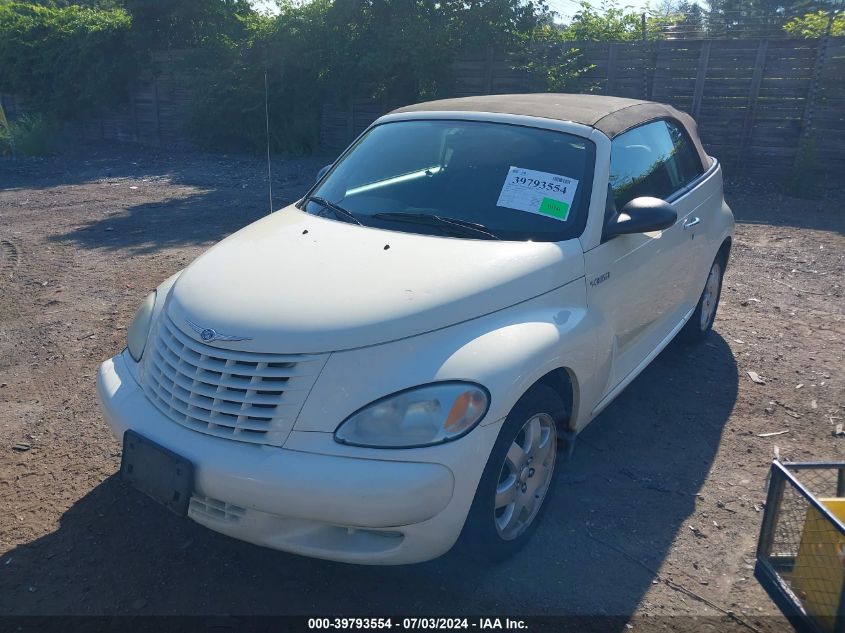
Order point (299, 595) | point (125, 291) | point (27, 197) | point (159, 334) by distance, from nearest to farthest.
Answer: point (299, 595), point (159, 334), point (125, 291), point (27, 197)

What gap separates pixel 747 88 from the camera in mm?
11406

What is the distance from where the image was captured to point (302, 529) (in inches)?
104

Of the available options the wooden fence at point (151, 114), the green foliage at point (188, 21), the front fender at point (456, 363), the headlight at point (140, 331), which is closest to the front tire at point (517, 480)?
the front fender at point (456, 363)

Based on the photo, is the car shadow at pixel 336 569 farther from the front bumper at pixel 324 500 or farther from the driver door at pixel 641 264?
the driver door at pixel 641 264

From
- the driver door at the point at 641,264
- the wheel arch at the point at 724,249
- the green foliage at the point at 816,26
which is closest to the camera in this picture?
the driver door at the point at 641,264

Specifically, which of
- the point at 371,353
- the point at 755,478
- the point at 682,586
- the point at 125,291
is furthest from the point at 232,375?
the point at 125,291

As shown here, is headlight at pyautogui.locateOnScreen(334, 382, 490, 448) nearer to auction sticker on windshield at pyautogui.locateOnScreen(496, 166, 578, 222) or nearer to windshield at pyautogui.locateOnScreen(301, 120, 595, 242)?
windshield at pyautogui.locateOnScreen(301, 120, 595, 242)

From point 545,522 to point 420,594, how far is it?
76 centimetres

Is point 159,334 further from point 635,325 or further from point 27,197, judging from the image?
point 27,197

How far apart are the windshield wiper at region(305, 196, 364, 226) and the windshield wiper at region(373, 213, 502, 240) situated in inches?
4.4

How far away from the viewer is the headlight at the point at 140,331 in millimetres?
3318

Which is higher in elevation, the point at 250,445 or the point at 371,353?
the point at 371,353

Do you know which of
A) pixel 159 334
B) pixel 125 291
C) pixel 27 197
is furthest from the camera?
pixel 27 197

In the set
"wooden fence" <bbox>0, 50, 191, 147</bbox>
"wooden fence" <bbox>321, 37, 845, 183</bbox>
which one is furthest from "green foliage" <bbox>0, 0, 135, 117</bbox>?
"wooden fence" <bbox>321, 37, 845, 183</bbox>
